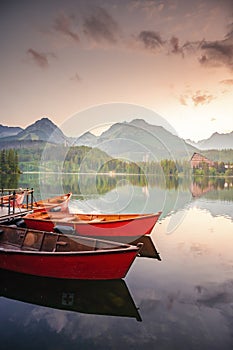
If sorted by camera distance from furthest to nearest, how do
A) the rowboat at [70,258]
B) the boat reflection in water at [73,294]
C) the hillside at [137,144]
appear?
the hillside at [137,144] < the rowboat at [70,258] < the boat reflection in water at [73,294]

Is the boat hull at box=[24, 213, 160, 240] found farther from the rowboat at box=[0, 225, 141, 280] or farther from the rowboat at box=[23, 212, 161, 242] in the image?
the rowboat at box=[0, 225, 141, 280]

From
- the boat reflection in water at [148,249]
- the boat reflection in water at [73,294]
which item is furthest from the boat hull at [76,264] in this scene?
the boat reflection in water at [148,249]

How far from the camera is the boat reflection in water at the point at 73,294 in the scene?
817cm

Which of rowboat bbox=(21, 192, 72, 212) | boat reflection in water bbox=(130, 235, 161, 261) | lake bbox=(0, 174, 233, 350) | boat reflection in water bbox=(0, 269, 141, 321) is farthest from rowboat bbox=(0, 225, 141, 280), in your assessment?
rowboat bbox=(21, 192, 72, 212)

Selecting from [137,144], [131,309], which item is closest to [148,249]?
[131,309]

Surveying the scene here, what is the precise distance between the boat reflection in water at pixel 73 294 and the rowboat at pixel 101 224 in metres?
4.88

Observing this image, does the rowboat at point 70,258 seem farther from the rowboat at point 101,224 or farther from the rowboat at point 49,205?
the rowboat at point 49,205

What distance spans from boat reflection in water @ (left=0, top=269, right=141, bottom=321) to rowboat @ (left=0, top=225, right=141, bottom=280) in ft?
0.84

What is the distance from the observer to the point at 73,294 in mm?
8883

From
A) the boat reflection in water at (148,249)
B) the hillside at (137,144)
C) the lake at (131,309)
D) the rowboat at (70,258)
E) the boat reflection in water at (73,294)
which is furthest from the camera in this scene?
the hillside at (137,144)

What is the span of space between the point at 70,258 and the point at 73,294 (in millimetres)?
1188

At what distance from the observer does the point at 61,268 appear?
9.37 metres

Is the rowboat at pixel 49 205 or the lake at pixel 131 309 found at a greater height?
the rowboat at pixel 49 205

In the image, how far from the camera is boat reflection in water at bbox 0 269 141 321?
817cm
